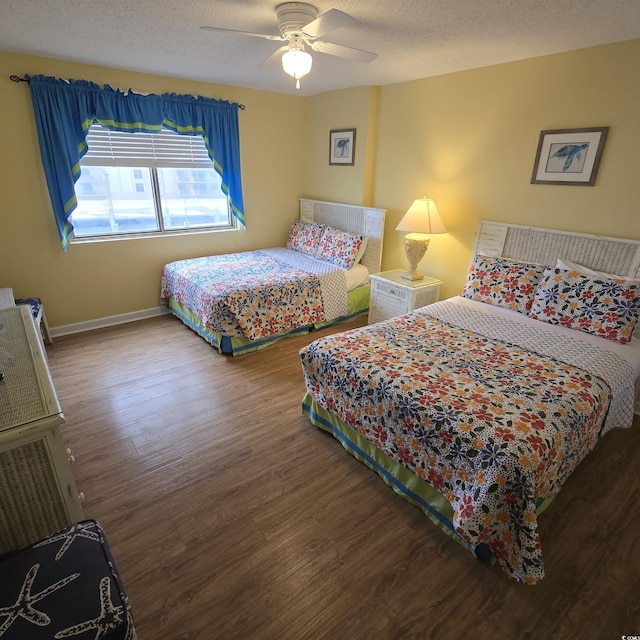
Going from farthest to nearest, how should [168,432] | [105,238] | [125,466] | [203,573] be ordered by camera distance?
[105,238], [168,432], [125,466], [203,573]

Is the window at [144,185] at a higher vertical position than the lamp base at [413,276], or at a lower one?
higher

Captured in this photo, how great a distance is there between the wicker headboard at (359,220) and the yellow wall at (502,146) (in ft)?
0.44

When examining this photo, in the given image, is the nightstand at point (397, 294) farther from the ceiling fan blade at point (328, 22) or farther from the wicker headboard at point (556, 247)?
the ceiling fan blade at point (328, 22)

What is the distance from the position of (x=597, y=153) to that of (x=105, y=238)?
403 cm

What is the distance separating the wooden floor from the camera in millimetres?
1387

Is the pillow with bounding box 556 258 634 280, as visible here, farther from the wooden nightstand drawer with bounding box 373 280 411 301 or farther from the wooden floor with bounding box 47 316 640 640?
the wooden nightstand drawer with bounding box 373 280 411 301

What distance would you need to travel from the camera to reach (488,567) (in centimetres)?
157

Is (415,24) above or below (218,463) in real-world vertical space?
above

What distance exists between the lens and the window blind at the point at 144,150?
335 cm

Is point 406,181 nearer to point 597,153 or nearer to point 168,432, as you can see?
point 597,153

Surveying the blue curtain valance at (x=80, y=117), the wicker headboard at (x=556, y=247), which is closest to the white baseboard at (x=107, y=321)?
the blue curtain valance at (x=80, y=117)

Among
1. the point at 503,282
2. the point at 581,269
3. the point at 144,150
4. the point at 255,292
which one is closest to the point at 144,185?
the point at 144,150

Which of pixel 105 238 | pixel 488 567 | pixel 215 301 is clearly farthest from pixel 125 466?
pixel 105 238

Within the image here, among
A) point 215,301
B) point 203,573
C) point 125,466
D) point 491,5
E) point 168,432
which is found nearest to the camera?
point 203,573
